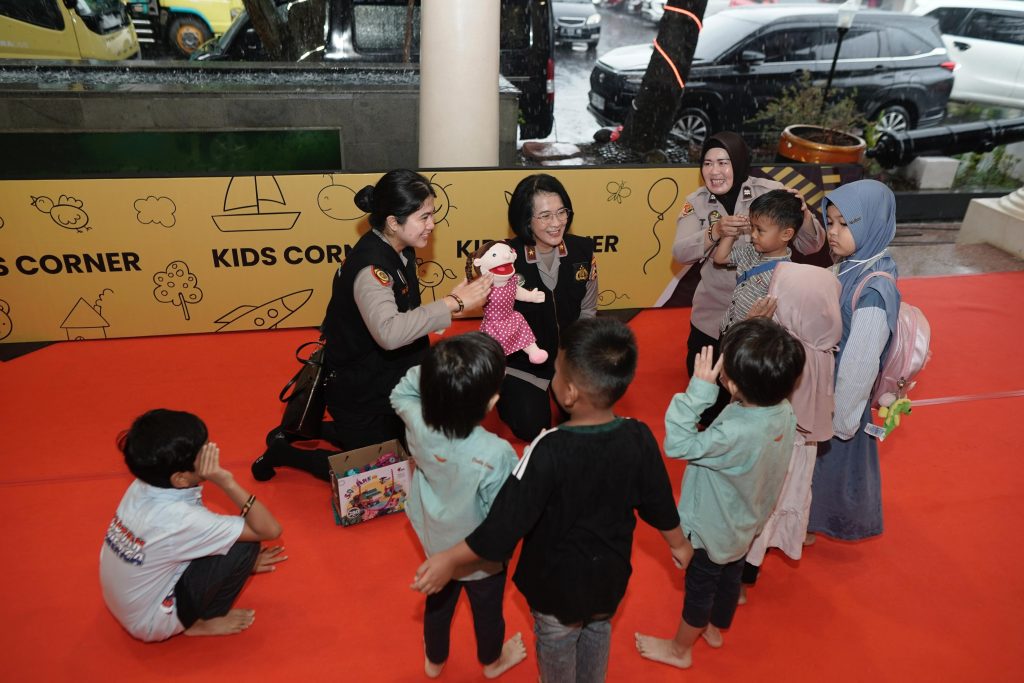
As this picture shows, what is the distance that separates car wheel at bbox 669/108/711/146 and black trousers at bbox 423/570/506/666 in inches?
302

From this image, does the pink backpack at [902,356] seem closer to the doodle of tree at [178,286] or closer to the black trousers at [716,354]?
the black trousers at [716,354]

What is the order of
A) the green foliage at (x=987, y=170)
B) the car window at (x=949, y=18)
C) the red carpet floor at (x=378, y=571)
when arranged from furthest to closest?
the car window at (x=949, y=18)
the green foliage at (x=987, y=170)
the red carpet floor at (x=378, y=571)

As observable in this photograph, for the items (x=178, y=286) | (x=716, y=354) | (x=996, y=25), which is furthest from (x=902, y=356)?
(x=996, y=25)

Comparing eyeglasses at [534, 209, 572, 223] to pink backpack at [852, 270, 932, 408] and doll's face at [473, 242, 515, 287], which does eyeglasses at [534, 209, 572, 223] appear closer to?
doll's face at [473, 242, 515, 287]

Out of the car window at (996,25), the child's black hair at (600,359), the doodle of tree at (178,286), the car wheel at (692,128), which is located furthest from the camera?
the car window at (996,25)

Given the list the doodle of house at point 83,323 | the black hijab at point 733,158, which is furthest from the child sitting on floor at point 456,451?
the doodle of house at point 83,323

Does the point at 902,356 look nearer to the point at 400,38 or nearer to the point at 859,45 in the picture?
the point at 400,38

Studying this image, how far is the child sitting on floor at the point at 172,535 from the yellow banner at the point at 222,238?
2.42 meters

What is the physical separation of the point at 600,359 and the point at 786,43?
27.4 ft

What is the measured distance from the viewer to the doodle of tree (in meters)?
4.65

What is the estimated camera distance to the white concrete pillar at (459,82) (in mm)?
5031

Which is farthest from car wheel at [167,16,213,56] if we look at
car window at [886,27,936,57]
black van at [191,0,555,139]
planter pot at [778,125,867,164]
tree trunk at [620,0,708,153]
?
car window at [886,27,936,57]

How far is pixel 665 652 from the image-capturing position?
9.25ft

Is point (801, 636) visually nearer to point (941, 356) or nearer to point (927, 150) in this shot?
point (941, 356)
